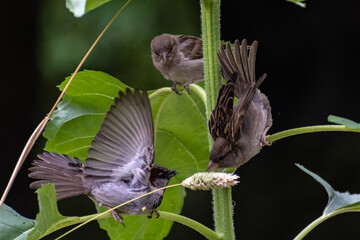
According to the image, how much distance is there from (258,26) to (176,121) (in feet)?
6.29

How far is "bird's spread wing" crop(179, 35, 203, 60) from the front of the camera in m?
1.72

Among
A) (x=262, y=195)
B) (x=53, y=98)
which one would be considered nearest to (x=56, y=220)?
(x=53, y=98)

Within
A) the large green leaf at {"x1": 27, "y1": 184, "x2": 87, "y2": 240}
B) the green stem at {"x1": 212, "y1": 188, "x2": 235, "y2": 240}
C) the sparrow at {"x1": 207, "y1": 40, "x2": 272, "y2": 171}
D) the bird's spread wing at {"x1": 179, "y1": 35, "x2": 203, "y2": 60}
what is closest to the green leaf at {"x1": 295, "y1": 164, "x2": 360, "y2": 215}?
the sparrow at {"x1": 207, "y1": 40, "x2": 272, "y2": 171}

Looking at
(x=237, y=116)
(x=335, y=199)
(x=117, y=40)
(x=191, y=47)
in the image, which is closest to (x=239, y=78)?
(x=237, y=116)

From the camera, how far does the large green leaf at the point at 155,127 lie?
1289 mm

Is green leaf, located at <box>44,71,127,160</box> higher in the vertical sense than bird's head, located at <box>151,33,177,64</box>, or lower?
lower

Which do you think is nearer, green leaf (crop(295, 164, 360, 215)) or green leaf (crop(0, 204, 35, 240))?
green leaf (crop(0, 204, 35, 240))

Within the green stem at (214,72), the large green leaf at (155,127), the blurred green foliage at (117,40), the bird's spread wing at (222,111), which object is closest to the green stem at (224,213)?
the green stem at (214,72)

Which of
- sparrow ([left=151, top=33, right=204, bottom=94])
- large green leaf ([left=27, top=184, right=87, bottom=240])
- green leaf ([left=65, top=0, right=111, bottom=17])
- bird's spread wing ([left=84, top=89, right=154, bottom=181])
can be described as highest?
green leaf ([left=65, top=0, right=111, bottom=17])

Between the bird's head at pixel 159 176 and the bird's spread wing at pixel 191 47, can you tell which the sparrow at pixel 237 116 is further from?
the bird's spread wing at pixel 191 47

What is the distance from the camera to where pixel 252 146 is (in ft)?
3.93

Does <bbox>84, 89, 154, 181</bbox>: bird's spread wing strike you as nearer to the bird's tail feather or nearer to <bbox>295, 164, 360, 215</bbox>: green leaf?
the bird's tail feather

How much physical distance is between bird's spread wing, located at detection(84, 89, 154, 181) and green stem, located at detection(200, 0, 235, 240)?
0.10m

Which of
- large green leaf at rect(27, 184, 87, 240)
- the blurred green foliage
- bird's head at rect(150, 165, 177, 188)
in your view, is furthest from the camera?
the blurred green foliage
